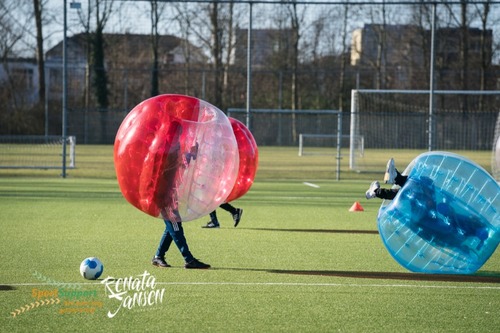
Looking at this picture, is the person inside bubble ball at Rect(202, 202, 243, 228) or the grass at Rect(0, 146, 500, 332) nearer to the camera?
the grass at Rect(0, 146, 500, 332)

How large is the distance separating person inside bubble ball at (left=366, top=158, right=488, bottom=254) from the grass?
45cm

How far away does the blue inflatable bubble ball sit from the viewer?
8.57 m

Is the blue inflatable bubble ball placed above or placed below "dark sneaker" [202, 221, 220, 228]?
above

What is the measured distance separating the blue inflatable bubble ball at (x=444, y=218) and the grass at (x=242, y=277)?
0.28 meters

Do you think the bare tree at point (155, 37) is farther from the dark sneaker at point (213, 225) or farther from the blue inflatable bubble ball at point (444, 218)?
the blue inflatable bubble ball at point (444, 218)

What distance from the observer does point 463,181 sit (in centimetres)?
870

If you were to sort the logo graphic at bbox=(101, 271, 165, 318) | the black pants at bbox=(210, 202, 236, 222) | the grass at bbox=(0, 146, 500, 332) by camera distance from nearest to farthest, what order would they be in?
the grass at bbox=(0, 146, 500, 332)
the logo graphic at bbox=(101, 271, 165, 318)
the black pants at bbox=(210, 202, 236, 222)

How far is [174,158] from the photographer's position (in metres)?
8.64

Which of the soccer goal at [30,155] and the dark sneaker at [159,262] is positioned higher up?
the dark sneaker at [159,262]

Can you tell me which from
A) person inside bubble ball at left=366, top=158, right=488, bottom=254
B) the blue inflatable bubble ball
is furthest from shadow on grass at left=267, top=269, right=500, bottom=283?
person inside bubble ball at left=366, top=158, right=488, bottom=254

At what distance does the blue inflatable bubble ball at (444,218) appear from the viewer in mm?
8570

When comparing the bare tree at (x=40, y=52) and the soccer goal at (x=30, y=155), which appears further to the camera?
the bare tree at (x=40, y=52)

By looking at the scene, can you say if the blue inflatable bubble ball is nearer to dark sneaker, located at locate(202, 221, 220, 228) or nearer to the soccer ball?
the soccer ball

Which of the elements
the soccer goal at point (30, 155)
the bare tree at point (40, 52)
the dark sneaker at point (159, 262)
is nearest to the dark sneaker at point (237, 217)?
the dark sneaker at point (159, 262)
